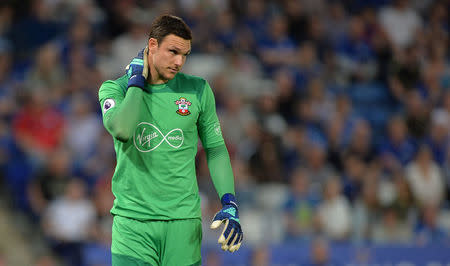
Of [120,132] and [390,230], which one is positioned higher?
[390,230]

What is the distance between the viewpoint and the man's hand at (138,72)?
3996 millimetres

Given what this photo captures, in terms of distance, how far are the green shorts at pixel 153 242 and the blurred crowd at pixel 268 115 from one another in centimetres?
495

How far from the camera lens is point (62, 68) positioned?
33.7 feet

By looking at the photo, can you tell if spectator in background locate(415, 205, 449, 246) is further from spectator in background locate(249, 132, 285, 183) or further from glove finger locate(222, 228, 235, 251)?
glove finger locate(222, 228, 235, 251)

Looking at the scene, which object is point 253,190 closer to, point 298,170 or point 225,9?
point 298,170

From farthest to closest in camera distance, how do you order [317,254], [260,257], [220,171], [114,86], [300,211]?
[300,211]
[317,254]
[260,257]
[220,171]
[114,86]

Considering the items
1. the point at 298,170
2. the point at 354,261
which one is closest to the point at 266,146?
the point at 298,170

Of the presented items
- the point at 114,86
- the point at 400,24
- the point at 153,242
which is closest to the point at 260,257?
the point at 153,242

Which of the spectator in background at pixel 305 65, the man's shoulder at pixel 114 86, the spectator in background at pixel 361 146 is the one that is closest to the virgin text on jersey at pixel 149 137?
the man's shoulder at pixel 114 86

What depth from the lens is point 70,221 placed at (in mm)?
9023

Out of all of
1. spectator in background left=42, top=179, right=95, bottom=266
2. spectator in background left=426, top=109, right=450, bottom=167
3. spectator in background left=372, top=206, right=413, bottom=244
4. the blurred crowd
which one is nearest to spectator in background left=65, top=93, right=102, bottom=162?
the blurred crowd

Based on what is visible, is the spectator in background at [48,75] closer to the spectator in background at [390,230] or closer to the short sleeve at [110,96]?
the spectator in background at [390,230]

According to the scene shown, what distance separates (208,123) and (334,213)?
5.79m

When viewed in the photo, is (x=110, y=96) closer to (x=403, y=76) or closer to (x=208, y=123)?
(x=208, y=123)
